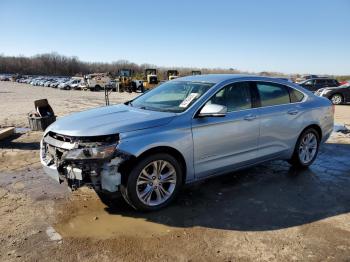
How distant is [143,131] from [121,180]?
2.06 ft

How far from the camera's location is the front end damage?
3.94 m

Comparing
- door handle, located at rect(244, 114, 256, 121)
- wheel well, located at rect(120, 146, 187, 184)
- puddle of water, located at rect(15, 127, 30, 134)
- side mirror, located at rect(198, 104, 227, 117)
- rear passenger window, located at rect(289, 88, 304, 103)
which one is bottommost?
puddle of water, located at rect(15, 127, 30, 134)

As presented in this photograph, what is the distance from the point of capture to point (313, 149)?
6.43 m

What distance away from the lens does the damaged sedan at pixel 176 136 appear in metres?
4.01

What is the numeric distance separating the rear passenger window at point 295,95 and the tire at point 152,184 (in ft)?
8.73

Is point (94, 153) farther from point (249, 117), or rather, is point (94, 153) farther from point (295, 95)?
point (295, 95)

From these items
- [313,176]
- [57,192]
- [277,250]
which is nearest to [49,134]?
[57,192]

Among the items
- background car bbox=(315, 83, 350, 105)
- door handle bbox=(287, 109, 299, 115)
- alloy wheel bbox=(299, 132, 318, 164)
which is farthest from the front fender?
background car bbox=(315, 83, 350, 105)

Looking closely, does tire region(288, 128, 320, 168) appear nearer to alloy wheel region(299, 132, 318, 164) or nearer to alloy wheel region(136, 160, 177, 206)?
alloy wheel region(299, 132, 318, 164)

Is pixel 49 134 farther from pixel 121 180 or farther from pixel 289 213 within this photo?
pixel 289 213

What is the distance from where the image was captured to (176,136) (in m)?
4.34

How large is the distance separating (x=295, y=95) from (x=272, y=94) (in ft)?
2.07

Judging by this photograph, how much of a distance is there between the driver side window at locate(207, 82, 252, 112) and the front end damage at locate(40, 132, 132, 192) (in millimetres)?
1565

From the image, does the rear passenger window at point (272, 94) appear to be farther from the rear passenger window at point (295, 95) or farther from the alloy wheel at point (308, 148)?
the alloy wheel at point (308, 148)
